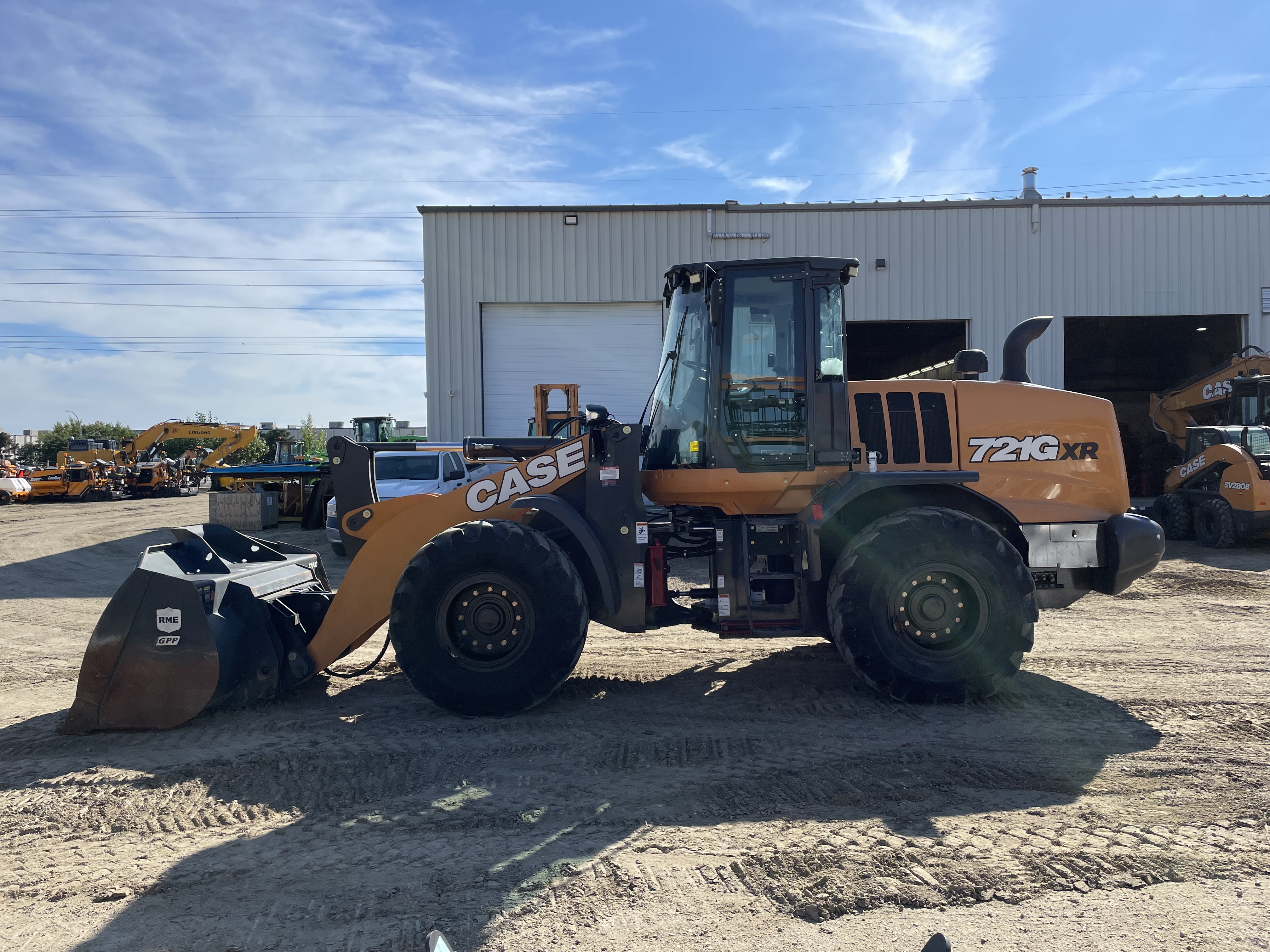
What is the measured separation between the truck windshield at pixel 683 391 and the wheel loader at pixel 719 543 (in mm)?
22

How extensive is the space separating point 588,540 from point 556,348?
13846 mm

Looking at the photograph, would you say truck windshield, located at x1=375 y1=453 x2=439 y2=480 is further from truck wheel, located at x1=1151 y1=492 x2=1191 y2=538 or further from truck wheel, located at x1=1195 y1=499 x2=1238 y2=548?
truck wheel, located at x1=1195 y1=499 x2=1238 y2=548

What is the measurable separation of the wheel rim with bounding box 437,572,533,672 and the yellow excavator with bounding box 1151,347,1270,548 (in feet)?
42.3

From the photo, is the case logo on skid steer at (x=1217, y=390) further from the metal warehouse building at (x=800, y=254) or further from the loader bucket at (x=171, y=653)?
the loader bucket at (x=171, y=653)

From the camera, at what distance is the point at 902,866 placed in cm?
321

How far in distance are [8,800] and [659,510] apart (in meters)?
3.87

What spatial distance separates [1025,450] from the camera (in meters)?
5.71

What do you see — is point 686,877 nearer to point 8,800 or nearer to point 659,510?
point 659,510

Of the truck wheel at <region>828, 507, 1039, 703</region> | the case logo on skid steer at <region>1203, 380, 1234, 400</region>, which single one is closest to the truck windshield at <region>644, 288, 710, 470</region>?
the truck wheel at <region>828, 507, 1039, 703</region>

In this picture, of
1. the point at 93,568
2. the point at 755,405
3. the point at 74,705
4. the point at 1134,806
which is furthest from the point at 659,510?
the point at 93,568

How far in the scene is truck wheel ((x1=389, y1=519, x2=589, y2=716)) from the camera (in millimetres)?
4918

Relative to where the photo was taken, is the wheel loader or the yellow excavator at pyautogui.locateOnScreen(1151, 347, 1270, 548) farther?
the yellow excavator at pyautogui.locateOnScreen(1151, 347, 1270, 548)

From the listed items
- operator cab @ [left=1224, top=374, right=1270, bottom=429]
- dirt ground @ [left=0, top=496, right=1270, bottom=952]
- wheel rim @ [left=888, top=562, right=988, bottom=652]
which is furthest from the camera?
operator cab @ [left=1224, top=374, right=1270, bottom=429]

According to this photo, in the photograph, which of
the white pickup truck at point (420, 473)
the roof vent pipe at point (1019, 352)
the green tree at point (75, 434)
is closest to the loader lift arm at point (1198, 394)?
the roof vent pipe at point (1019, 352)
